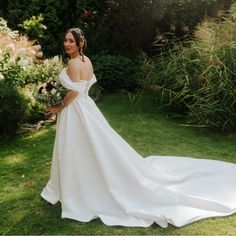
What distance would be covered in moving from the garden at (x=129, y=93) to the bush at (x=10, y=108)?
1cm

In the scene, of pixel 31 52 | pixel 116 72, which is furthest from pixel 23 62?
pixel 116 72

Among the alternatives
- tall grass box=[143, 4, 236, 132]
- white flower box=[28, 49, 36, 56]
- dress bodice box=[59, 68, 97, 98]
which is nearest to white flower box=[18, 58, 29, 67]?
white flower box=[28, 49, 36, 56]

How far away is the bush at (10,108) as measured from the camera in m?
6.54

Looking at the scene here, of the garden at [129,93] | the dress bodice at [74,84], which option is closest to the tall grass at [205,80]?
the garden at [129,93]

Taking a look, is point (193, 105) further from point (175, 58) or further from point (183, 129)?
point (175, 58)

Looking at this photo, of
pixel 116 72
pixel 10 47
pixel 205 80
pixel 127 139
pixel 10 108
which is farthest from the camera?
pixel 116 72

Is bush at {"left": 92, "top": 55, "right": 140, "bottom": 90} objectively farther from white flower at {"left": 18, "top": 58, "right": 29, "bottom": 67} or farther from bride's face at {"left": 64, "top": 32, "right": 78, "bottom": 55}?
bride's face at {"left": 64, "top": 32, "right": 78, "bottom": 55}

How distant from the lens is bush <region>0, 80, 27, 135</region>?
21.5 feet

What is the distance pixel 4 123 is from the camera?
6691mm

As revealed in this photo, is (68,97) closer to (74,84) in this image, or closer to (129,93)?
(74,84)

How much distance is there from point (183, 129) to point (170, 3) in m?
3.75

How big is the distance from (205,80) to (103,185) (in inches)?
135

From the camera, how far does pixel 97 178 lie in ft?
14.8

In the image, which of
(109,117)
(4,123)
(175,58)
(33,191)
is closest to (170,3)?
(175,58)
